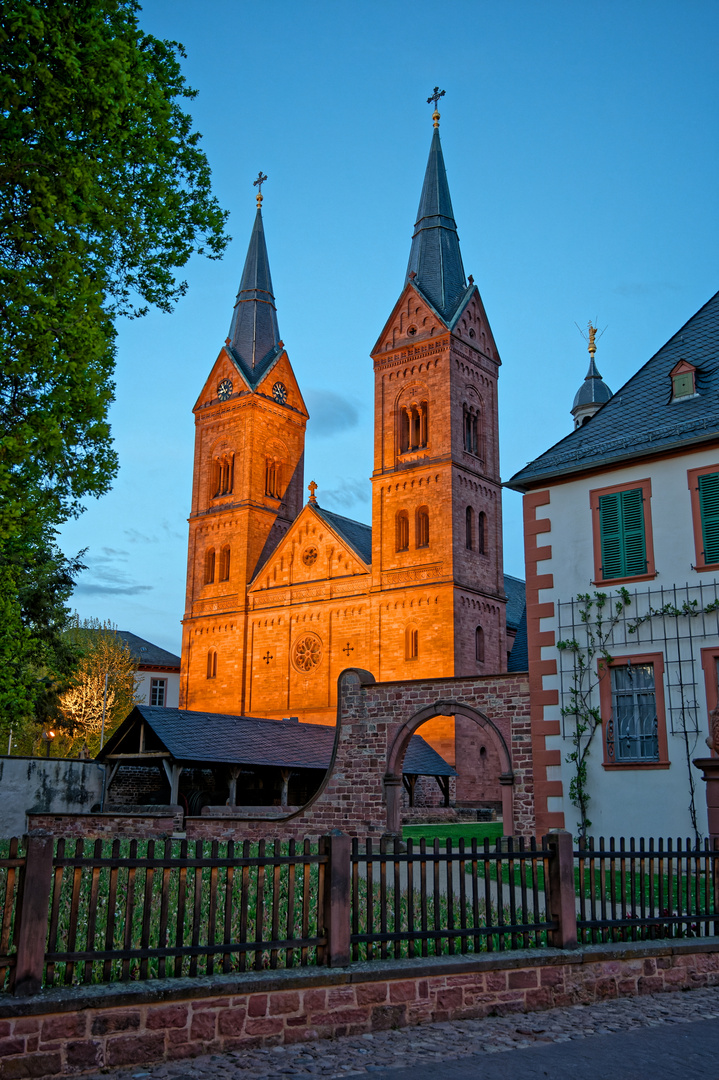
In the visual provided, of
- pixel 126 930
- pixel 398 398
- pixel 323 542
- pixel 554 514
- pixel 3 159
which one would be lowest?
pixel 126 930

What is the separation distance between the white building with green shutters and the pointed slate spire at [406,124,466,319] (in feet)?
103

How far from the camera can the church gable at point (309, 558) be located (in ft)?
154

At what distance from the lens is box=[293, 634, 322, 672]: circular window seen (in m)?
46.5

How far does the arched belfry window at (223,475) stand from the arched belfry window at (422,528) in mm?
13354

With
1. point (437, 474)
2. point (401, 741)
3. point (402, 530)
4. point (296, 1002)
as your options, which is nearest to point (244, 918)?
point (296, 1002)

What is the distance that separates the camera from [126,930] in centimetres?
658

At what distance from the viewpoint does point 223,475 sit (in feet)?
180

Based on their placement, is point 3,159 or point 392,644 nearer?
point 3,159

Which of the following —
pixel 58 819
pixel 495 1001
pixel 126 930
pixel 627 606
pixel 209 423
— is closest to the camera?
pixel 126 930

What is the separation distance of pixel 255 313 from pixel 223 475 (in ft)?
34.4

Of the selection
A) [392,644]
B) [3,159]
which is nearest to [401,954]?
[3,159]

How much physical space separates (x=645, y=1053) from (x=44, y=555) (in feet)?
67.0

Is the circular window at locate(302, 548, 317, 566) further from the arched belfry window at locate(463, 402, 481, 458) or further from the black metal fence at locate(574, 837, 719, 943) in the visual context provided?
the black metal fence at locate(574, 837, 719, 943)

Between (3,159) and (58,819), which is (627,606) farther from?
(58,819)
